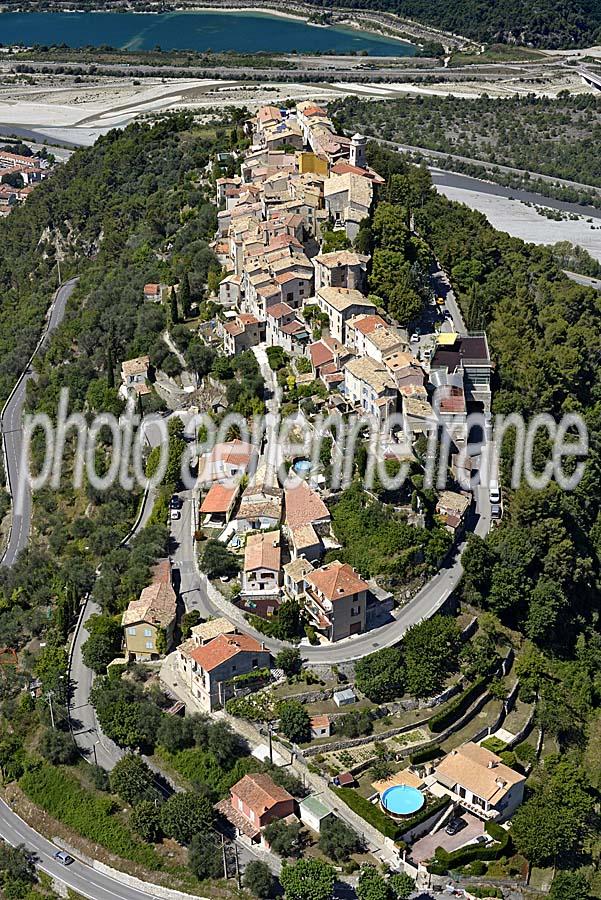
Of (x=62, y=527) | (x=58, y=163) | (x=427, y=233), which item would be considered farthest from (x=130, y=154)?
(x=62, y=527)

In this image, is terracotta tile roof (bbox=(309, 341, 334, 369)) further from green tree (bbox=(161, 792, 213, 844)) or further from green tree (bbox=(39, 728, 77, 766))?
green tree (bbox=(161, 792, 213, 844))

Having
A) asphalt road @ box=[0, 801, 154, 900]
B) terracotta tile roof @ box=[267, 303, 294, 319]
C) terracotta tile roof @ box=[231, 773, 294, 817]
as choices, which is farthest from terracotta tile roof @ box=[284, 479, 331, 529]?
asphalt road @ box=[0, 801, 154, 900]

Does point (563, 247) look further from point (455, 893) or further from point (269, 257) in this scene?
point (455, 893)

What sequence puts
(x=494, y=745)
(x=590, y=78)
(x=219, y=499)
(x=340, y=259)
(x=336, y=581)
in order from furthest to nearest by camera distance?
(x=590, y=78) → (x=340, y=259) → (x=219, y=499) → (x=336, y=581) → (x=494, y=745)

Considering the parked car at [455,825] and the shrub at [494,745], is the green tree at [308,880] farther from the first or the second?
the shrub at [494,745]

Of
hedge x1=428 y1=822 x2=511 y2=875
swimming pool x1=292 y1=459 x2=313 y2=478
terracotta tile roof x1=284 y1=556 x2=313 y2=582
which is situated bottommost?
hedge x1=428 y1=822 x2=511 y2=875

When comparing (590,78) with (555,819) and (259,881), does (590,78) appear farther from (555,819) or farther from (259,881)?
(259,881)

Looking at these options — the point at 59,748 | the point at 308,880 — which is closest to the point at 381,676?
the point at 308,880
